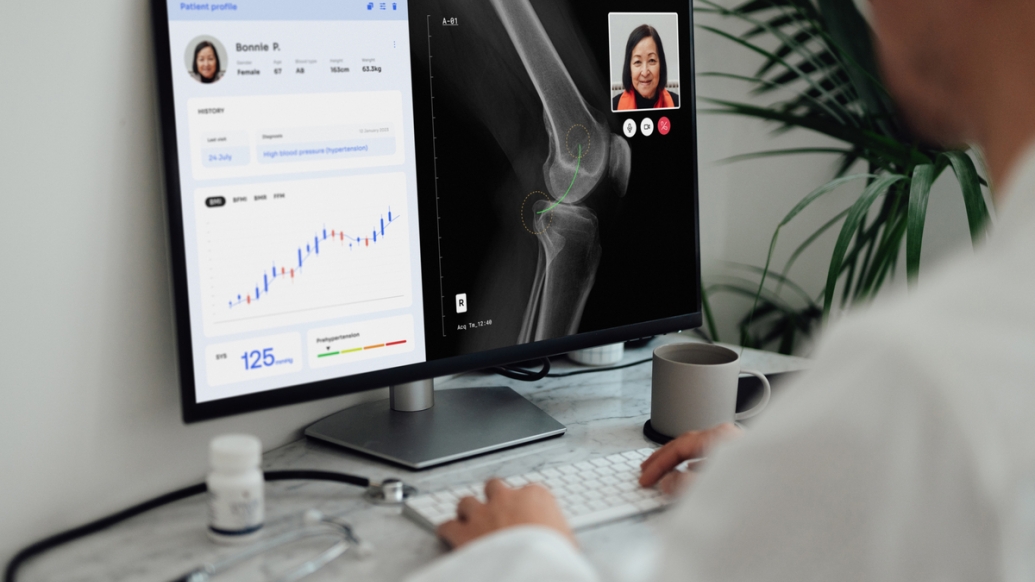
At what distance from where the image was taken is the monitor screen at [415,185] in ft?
2.65

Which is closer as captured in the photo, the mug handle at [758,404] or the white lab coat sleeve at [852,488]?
the white lab coat sleeve at [852,488]

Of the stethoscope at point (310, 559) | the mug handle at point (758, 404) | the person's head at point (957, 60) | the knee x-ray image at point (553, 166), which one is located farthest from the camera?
the mug handle at point (758, 404)

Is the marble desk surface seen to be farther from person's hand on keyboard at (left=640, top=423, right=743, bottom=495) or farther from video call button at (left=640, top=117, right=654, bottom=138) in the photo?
video call button at (left=640, top=117, right=654, bottom=138)

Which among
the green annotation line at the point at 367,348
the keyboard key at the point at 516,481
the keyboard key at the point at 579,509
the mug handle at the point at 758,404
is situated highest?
the green annotation line at the point at 367,348

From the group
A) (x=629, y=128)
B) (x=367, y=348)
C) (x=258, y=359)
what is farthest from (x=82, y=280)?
(x=629, y=128)

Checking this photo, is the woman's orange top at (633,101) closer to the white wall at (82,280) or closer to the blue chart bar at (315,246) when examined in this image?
the blue chart bar at (315,246)

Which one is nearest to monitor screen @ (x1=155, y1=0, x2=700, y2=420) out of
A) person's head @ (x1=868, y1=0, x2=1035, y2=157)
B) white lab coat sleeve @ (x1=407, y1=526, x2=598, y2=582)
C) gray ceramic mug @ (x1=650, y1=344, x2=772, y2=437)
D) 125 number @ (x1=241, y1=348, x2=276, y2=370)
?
125 number @ (x1=241, y1=348, x2=276, y2=370)

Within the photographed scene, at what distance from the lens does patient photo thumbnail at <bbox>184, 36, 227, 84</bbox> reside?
2.58 feet

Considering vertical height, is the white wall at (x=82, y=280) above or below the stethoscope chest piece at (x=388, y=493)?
above

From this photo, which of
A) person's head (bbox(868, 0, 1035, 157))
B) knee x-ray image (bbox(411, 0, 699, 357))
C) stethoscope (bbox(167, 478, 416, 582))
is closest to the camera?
person's head (bbox(868, 0, 1035, 157))

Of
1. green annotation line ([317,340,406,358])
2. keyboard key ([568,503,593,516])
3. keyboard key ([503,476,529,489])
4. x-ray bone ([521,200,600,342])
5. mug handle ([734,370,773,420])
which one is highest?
x-ray bone ([521,200,600,342])

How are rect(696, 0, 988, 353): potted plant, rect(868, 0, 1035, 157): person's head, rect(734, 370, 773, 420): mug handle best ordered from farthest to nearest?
→ rect(696, 0, 988, 353): potted plant < rect(734, 370, 773, 420): mug handle < rect(868, 0, 1035, 157): person's head

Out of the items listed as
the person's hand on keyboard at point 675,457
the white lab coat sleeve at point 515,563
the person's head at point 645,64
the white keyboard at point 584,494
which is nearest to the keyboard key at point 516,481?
the white keyboard at point 584,494

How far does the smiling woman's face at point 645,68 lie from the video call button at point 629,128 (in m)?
0.04
